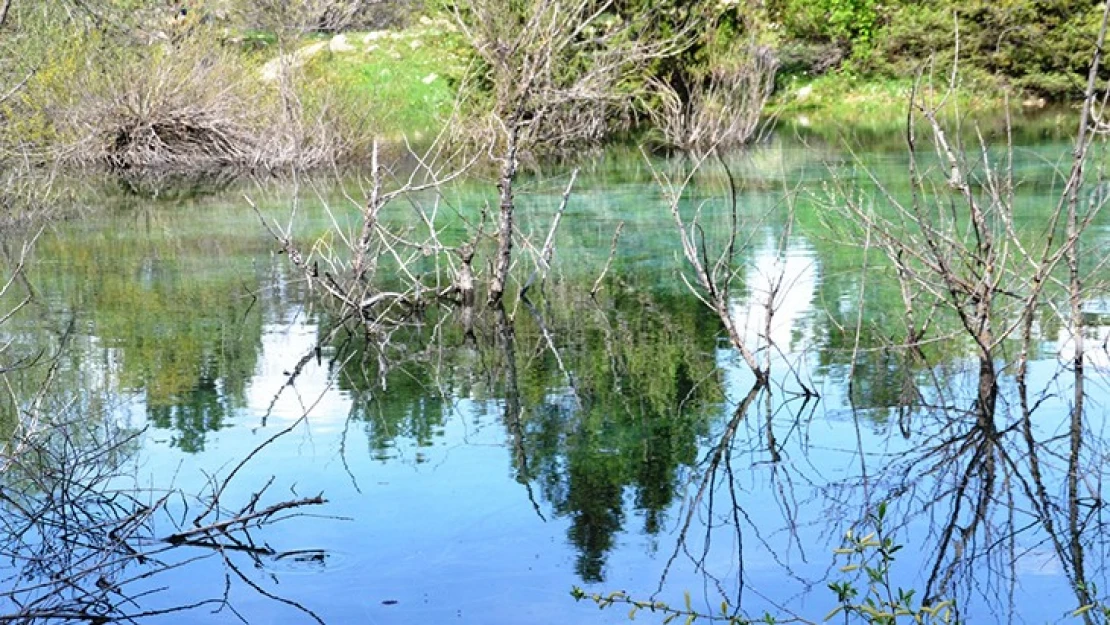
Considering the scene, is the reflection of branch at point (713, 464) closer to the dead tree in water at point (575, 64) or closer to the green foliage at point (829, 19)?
the dead tree in water at point (575, 64)

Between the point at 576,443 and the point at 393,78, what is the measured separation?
69.1 feet

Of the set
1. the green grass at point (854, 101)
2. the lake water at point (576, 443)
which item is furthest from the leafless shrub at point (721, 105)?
the lake water at point (576, 443)

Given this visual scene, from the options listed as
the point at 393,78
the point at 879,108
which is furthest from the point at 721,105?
the point at 393,78

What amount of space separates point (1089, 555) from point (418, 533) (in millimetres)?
2427

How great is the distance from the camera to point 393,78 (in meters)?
27.5

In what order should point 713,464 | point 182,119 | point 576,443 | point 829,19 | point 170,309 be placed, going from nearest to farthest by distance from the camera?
point 713,464 → point 576,443 → point 170,309 → point 182,119 → point 829,19

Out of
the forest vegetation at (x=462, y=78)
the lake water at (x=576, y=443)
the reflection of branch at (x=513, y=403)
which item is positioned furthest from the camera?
the forest vegetation at (x=462, y=78)

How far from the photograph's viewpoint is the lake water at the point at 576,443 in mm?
5383

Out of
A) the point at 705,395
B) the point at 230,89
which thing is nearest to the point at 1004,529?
the point at 705,395

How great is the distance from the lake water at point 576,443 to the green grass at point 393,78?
8.78m

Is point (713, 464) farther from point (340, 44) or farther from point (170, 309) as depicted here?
point (340, 44)

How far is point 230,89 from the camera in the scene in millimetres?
20172

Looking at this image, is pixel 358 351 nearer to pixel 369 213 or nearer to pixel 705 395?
pixel 369 213

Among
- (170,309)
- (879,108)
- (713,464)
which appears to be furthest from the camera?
(879,108)
